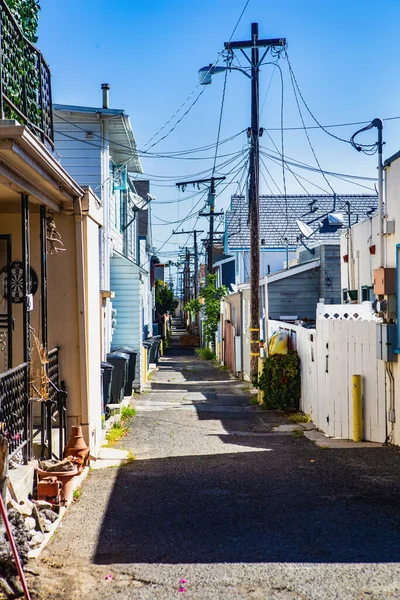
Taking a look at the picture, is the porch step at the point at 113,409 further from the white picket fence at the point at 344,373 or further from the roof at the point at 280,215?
the roof at the point at 280,215

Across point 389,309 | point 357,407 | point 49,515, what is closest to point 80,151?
point 389,309

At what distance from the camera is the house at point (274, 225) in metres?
30.6

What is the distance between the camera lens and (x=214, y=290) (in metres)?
33.4

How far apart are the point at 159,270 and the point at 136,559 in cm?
6664

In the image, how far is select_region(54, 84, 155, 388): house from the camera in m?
15.6

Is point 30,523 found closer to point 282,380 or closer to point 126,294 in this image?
point 282,380

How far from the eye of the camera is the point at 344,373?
9.97m

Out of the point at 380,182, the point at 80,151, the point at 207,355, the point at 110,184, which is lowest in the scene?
the point at 207,355

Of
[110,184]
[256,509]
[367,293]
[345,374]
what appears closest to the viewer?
[256,509]

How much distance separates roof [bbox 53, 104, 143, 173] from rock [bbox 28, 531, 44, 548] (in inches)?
467

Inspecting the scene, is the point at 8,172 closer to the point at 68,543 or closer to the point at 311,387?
the point at 68,543

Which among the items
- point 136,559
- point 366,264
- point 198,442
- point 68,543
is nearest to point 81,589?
point 136,559

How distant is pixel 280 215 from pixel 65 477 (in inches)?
1037

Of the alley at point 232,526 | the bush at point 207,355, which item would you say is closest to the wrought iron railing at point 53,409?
the alley at point 232,526
